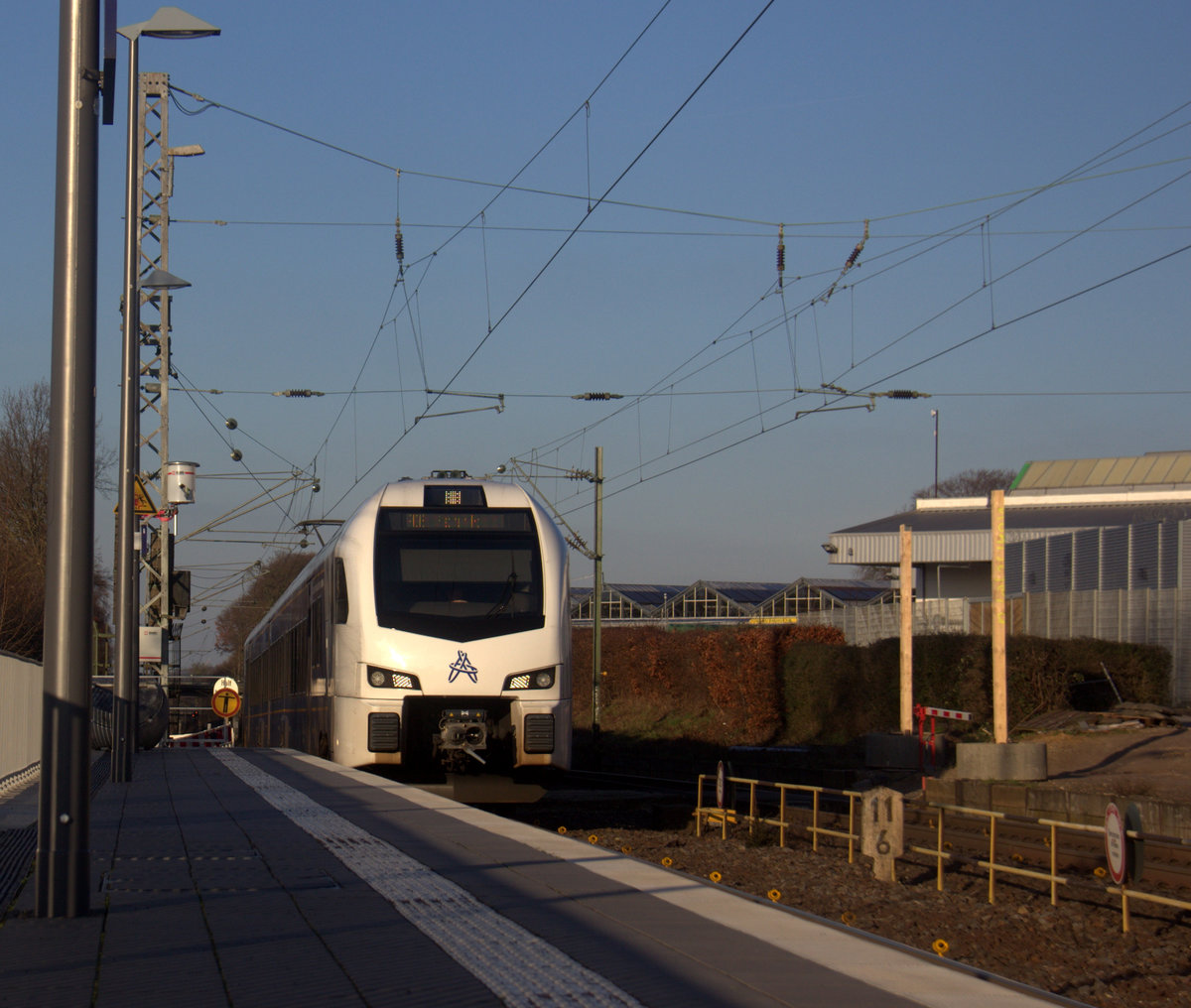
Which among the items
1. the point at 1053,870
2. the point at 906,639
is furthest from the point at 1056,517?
the point at 1053,870

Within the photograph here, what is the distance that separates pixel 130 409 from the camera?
50.5ft

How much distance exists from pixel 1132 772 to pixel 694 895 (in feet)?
47.4

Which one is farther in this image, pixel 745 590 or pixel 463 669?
pixel 745 590

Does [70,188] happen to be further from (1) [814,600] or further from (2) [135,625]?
(1) [814,600]

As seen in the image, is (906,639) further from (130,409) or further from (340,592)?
(130,409)

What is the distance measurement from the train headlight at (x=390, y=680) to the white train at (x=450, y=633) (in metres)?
0.01

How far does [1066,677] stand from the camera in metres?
26.1

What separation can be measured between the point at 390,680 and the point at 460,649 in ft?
2.64

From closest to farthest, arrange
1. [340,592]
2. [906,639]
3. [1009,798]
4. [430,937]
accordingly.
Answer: [430,937]
[340,592]
[1009,798]
[906,639]

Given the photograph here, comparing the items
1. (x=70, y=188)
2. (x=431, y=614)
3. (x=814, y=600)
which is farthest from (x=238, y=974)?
(x=814, y=600)

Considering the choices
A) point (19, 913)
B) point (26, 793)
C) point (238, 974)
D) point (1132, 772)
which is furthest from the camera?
point (1132, 772)

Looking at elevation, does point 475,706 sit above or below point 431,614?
below

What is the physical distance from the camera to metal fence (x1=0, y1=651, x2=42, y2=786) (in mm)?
12312

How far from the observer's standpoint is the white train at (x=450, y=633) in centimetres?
1438
